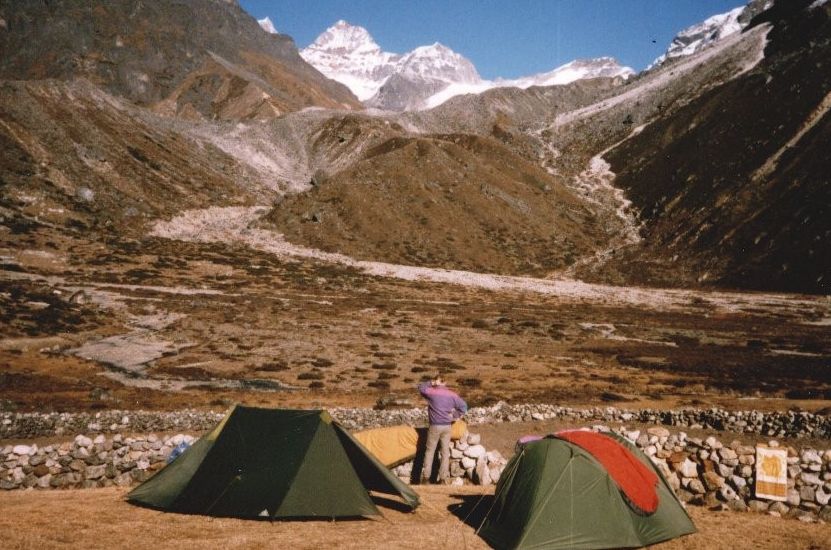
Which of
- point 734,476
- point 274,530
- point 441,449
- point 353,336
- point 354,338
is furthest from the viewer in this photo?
point 353,336

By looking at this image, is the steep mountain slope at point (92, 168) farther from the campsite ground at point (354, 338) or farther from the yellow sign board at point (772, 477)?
the yellow sign board at point (772, 477)

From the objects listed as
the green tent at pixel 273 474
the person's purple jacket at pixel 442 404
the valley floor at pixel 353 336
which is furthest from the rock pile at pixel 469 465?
the valley floor at pixel 353 336

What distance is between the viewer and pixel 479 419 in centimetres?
2088

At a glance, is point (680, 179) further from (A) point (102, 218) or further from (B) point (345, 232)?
(A) point (102, 218)

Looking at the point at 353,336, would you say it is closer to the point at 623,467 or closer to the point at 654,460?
the point at 654,460

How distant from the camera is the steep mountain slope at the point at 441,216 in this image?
88000 mm

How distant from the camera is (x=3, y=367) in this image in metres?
28.0

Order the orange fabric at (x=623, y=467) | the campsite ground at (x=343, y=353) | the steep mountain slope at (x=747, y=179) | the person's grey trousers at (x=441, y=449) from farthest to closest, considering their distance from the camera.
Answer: the steep mountain slope at (x=747, y=179) → the person's grey trousers at (x=441, y=449) → the campsite ground at (x=343, y=353) → the orange fabric at (x=623, y=467)

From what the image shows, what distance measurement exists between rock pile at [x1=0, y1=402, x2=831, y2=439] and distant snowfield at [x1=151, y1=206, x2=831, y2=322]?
133ft

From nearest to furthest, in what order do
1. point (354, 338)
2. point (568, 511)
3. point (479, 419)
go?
point (568, 511), point (479, 419), point (354, 338)

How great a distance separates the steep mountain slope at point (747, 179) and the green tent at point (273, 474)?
6894 cm

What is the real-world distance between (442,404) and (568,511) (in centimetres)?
416

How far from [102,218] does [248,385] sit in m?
69.5

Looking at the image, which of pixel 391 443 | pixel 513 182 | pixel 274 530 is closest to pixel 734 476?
pixel 391 443
